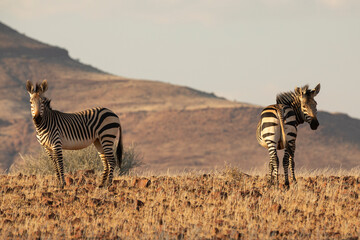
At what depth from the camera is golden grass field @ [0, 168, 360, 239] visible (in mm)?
10180

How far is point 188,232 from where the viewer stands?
9.95 m

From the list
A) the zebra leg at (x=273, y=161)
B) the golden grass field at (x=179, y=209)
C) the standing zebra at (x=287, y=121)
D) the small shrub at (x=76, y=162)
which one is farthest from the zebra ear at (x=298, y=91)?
the small shrub at (x=76, y=162)

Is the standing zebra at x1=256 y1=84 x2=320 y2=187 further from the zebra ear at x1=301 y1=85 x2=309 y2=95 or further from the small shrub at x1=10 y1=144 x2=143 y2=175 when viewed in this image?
the small shrub at x1=10 y1=144 x2=143 y2=175

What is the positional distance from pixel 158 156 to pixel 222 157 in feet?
25.0

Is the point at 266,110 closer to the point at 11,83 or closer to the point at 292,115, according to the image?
the point at 292,115

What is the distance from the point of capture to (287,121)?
46.6 ft

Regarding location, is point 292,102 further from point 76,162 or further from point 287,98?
point 76,162

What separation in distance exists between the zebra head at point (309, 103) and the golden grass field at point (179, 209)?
4.83 ft

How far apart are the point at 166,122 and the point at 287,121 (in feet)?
239

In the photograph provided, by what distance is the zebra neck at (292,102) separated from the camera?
14.7 m

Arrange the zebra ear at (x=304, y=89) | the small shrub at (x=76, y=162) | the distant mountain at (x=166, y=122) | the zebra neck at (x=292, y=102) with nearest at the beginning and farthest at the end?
the zebra ear at (x=304, y=89)
the zebra neck at (x=292, y=102)
the small shrub at (x=76, y=162)
the distant mountain at (x=166, y=122)

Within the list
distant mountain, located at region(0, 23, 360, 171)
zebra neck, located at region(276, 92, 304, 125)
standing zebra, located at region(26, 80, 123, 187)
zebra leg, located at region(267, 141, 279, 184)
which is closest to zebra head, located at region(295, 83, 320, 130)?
zebra neck, located at region(276, 92, 304, 125)

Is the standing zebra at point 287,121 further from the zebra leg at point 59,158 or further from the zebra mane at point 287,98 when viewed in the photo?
the zebra leg at point 59,158

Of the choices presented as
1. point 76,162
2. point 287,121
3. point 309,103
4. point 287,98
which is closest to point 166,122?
point 76,162
